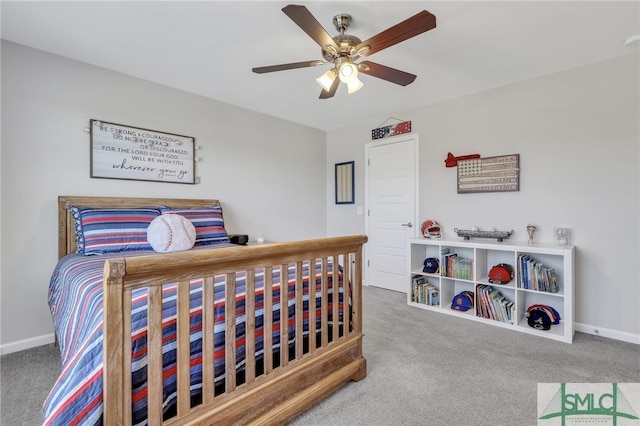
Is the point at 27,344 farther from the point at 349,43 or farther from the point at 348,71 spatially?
the point at 349,43

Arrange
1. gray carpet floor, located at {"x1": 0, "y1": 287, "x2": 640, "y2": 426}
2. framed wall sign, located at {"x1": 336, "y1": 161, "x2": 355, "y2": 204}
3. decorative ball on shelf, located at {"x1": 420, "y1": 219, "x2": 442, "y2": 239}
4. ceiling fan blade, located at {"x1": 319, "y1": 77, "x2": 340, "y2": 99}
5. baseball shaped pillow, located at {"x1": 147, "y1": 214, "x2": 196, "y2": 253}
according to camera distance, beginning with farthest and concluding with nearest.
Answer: framed wall sign, located at {"x1": 336, "y1": 161, "x2": 355, "y2": 204} < decorative ball on shelf, located at {"x1": 420, "y1": 219, "x2": 442, "y2": 239} < baseball shaped pillow, located at {"x1": 147, "y1": 214, "x2": 196, "y2": 253} < ceiling fan blade, located at {"x1": 319, "y1": 77, "x2": 340, "y2": 99} < gray carpet floor, located at {"x1": 0, "y1": 287, "x2": 640, "y2": 426}

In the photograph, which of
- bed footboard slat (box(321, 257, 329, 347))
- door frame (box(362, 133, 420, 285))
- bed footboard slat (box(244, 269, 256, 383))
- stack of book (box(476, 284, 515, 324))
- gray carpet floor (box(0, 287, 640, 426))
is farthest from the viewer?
door frame (box(362, 133, 420, 285))

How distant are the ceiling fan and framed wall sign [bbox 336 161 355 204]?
2.21 m

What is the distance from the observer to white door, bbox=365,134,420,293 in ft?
12.3

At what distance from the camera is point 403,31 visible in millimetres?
1629

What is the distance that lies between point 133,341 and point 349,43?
1.90 m

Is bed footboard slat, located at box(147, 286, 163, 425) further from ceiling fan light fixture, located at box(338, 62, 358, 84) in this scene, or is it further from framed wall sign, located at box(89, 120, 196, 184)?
framed wall sign, located at box(89, 120, 196, 184)

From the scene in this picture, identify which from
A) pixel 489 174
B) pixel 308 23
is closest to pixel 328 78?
pixel 308 23

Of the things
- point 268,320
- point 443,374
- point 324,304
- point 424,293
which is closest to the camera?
point 268,320

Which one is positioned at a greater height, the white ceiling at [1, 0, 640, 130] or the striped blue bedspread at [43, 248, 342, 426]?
the white ceiling at [1, 0, 640, 130]

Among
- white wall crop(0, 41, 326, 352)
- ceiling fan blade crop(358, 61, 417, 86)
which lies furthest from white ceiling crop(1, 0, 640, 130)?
ceiling fan blade crop(358, 61, 417, 86)

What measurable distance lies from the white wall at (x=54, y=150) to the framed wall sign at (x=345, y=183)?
1.60 metres

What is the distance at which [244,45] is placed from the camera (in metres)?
2.28

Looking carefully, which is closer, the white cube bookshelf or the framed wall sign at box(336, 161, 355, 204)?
the white cube bookshelf
